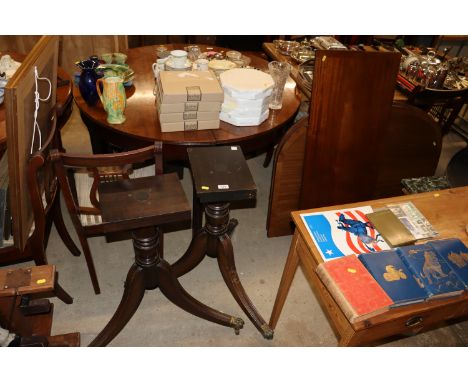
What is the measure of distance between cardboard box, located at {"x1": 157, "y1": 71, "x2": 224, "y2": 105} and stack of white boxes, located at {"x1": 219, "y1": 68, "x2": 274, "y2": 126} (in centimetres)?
10

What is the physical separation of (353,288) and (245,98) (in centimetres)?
112

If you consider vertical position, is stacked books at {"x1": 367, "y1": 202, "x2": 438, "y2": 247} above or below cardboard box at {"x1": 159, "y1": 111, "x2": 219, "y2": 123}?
below

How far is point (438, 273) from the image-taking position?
4.55ft

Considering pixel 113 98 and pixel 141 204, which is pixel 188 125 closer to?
pixel 113 98

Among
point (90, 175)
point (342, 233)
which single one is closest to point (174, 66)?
point (90, 175)

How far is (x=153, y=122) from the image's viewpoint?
2059 mm

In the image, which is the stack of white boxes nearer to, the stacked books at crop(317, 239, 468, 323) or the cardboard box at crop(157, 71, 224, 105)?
the cardboard box at crop(157, 71, 224, 105)

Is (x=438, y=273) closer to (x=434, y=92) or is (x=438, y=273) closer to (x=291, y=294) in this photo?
(x=291, y=294)

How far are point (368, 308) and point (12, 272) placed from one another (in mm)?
1260

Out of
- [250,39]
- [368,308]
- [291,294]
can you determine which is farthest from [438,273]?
[250,39]

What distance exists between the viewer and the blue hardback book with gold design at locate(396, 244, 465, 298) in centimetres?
134

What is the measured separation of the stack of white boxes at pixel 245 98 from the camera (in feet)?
6.64

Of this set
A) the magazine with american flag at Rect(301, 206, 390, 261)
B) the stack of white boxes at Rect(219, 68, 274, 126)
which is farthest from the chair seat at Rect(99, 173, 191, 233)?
the stack of white boxes at Rect(219, 68, 274, 126)

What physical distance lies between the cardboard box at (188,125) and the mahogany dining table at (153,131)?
2 centimetres
